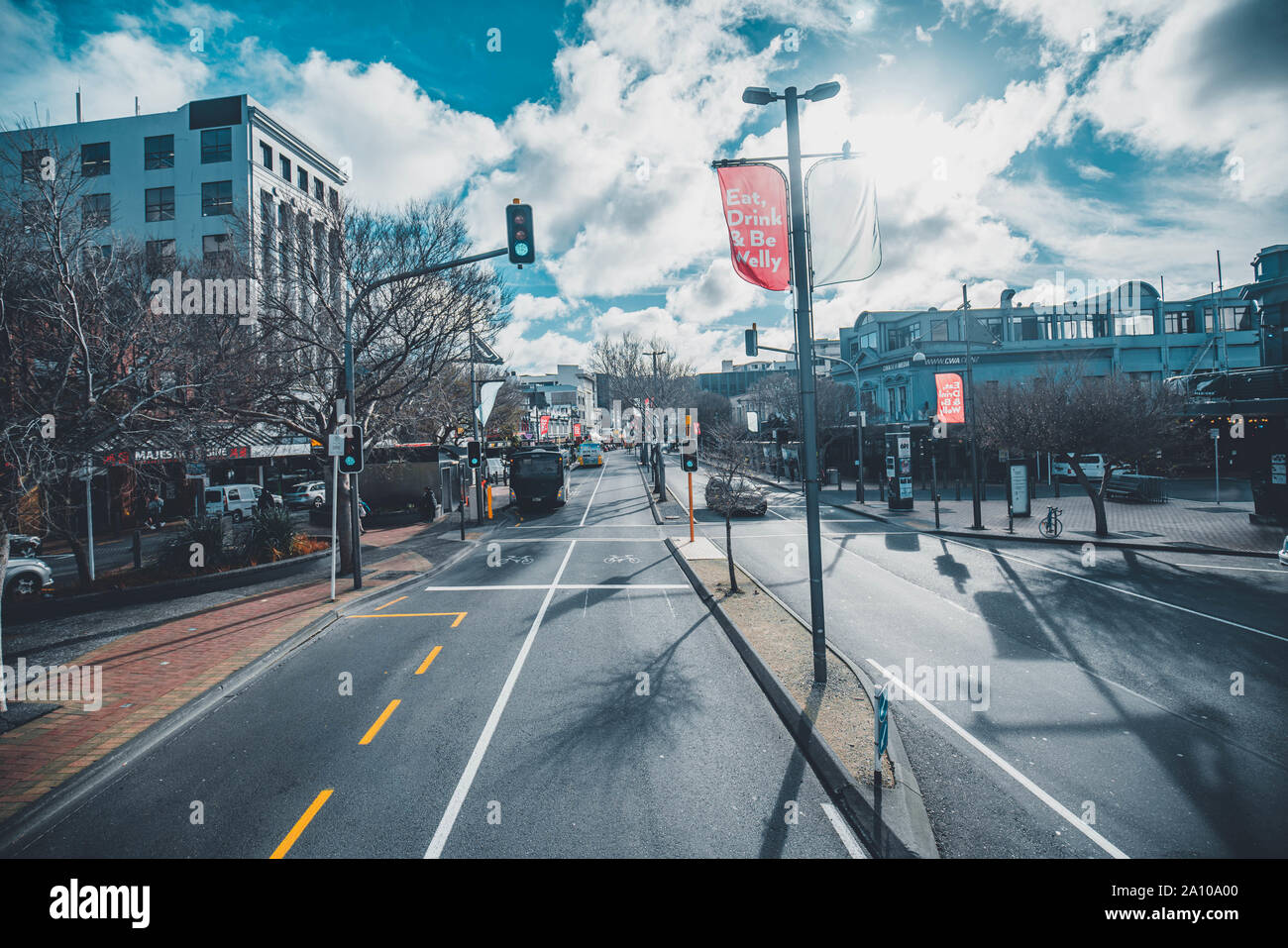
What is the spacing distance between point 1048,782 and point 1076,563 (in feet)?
42.1

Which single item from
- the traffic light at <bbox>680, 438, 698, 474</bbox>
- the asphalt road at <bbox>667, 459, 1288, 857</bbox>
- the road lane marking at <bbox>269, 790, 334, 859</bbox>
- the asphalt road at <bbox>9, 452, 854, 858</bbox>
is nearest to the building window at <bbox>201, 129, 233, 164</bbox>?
the traffic light at <bbox>680, 438, 698, 474</bbox>

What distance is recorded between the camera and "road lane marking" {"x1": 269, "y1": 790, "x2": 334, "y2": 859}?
490 centimetres

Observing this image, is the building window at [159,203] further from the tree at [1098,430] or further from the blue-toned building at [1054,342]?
the blue-toned building at [1054,342]

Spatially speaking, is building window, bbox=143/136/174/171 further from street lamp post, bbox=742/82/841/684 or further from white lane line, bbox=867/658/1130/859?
white lane line, bbox=867/658/1130/859

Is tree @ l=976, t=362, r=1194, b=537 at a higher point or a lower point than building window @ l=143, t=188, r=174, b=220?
lower

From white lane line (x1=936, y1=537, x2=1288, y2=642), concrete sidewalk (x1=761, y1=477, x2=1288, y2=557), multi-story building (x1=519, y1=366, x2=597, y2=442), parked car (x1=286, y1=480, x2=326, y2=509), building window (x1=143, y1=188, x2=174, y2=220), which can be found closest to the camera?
white lane line (x1=936, y1=537, x2=1288, y2=642)

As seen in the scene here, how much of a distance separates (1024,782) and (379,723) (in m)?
6.80

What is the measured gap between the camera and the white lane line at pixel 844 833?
189 inches

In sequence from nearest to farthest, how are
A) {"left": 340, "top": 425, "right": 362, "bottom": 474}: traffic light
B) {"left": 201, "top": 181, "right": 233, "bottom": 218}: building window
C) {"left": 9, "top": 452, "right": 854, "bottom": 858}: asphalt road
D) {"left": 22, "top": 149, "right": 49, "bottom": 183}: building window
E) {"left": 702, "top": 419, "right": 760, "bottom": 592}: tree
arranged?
{"left": 9, "top": 452, "right": 854, "bottom": 858}: asphalt road
{"left": 22, "top": 149, "right": 49, "bottom": 183}: building window
{"left": 340, "top": 425, "right": 362, "bottom": 474}: traffic light
{"left": 702, "top": 419, "right": 760, "bottom": 592}: tree
{"left": 201, "top": 181, "right": 233, "bottom": 218}: building window

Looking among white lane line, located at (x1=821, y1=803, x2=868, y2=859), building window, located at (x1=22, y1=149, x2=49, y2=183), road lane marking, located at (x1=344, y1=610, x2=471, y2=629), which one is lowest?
white lane line, located at (x1=821, y1=803, x2=868, y2=859)

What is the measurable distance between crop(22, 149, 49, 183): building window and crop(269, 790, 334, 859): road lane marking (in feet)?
38.1

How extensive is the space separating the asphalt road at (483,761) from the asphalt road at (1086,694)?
1.77 m

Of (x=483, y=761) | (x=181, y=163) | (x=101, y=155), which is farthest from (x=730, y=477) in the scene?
(x=101, y=155)

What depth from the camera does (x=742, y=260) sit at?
802 cm
